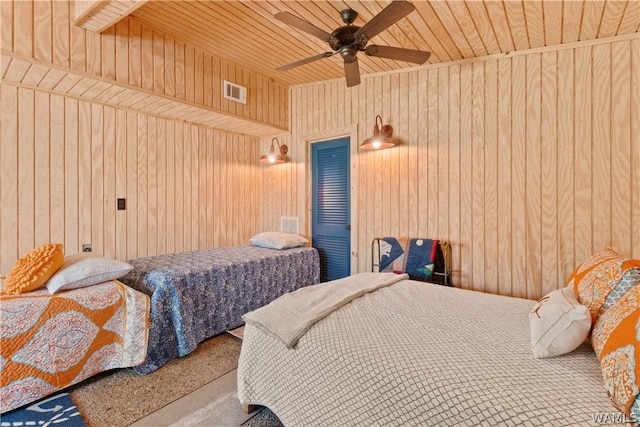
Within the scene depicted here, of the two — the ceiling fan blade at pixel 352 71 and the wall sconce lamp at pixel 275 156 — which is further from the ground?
the ceiling fan blade at pixel 352 71

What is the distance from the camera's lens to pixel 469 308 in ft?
5.83

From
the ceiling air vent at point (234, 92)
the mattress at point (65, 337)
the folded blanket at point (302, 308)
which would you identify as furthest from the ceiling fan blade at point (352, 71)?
the mattress at point (65, 337)

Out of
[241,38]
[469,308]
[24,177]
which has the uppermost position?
[241,38]

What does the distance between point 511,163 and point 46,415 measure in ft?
12.8

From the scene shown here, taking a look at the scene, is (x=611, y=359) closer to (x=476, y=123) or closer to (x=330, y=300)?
(x=330, y=300)

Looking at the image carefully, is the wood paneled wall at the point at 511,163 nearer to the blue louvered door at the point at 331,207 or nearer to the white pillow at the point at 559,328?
the blue louvered door at the point at 331,207

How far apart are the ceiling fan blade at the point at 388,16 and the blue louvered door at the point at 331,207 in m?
1.89

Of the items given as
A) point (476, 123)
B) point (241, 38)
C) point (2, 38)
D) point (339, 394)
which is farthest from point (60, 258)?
point (476, 123)

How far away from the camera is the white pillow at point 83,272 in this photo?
2004 mm

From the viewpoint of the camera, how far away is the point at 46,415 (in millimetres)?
1717

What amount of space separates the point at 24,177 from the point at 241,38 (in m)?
2.32

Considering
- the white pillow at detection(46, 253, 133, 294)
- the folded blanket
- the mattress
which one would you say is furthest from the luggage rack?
the white pillow at detection(46, 253, 133, 294)

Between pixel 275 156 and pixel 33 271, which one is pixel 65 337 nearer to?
pixel 33 271

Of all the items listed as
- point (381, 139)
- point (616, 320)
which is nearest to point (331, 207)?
point (381, 139)
